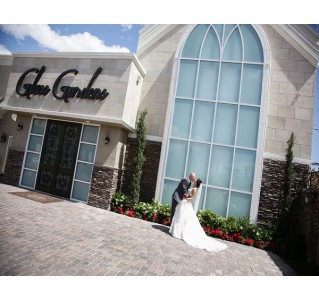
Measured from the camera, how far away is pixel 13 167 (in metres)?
10.2

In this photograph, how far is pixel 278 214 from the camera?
8148 millimetres

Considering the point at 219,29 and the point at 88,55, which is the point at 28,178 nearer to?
the point at 88,55

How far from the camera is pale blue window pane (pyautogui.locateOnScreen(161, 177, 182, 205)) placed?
9195 mm

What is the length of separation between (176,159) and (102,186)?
3112 millimetres

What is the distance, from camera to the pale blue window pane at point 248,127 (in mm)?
8820

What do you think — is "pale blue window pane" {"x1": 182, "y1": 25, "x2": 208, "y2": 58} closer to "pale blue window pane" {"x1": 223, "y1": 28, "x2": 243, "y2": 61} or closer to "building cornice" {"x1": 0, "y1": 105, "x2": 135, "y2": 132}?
"pale blue window pane" {"x1": 223, "y1": 28, "x2": 243, "y2": 61}

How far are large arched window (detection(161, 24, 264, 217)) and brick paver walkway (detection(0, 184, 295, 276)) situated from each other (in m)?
2.24

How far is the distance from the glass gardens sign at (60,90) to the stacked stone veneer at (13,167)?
2.63m

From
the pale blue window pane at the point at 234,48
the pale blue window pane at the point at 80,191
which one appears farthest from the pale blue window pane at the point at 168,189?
the pale blue window pane at the point at 234,48

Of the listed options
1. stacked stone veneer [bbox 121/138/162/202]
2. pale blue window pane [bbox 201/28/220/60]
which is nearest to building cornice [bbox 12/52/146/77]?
pale blue window pane [bbox 201/28/220/60]

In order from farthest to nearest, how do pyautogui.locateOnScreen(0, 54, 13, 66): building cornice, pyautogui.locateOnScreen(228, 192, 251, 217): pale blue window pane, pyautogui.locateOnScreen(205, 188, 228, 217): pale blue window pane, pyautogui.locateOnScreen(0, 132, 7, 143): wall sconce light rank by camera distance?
pyautogui.locateOnScreen(0, 54, 13, 66): building cornice < pyautogui.locateOnScreen(0, 132, 7, 143): wall sconce light < pyautogui.locateOnScreen(205, 188, 228, 217): pale blue window pane < pyautogui.locateOnScreen(228, 192, 251, 217): pale blue window pane

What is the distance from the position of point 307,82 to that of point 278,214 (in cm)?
525

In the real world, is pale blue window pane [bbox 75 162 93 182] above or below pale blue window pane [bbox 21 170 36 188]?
above
